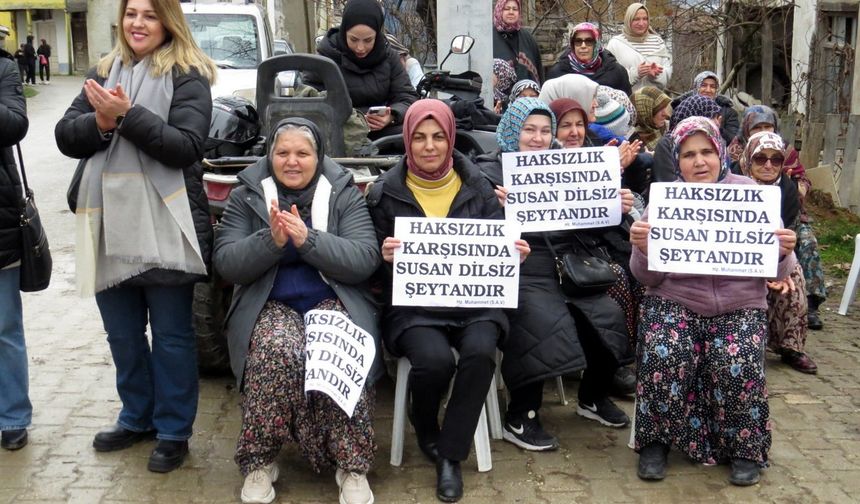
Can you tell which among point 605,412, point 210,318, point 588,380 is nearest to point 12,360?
point 210,318

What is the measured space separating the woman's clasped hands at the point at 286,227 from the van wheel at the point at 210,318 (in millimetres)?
1249

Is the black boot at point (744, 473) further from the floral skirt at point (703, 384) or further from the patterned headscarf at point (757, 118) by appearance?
the patterned headscarf at point (757, 118)

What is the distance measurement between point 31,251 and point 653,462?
301 cm

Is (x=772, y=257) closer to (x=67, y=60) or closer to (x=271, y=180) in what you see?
(x=271, y=180)

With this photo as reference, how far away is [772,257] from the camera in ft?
14.7

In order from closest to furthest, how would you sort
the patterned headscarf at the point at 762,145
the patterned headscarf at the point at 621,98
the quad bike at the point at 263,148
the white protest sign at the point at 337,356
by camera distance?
the white protest sign at the point at 337,356 < the quad bike at the point at 263,148 < the patterned headscarf at the point at 762,145 < the patterned headscarf at the point at 621,98

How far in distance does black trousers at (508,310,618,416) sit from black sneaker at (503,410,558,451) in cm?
3

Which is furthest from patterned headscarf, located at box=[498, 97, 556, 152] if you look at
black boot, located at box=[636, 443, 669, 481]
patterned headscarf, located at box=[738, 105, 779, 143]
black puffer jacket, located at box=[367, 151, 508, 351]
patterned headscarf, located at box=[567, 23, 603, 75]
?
patterned headscarf, located at box=[567, 23, 603, 75]

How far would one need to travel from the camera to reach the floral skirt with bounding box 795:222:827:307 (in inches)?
272

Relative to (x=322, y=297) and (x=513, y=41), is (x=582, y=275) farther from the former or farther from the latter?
(x=513, y=41)

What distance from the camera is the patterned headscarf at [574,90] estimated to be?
5.60m

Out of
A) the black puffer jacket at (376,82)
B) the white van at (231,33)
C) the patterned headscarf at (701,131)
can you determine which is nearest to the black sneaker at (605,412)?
the patterned headscarf at (701,131)

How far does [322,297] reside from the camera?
4535 mm

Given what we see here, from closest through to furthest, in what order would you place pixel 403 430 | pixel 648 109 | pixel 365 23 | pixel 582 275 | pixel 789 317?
1. pixel 403 430
2. pixel 582 275
3. pixel 789 317
4. pixel 365 23
5. pixel 648 109
